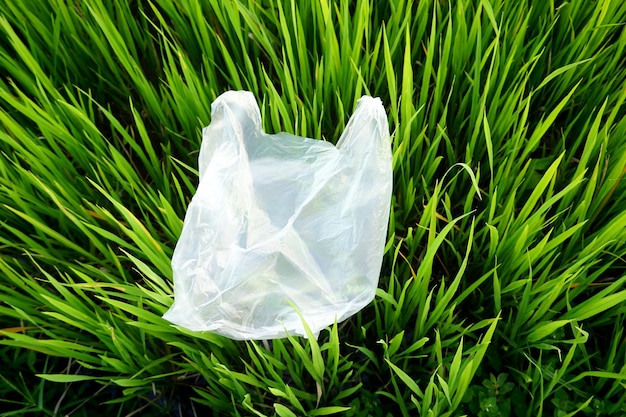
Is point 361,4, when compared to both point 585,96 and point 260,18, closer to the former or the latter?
point 260,18

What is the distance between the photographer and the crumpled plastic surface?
674mm

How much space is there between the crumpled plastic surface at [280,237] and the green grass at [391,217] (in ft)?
0.17

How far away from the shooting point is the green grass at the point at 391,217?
74 centimetres

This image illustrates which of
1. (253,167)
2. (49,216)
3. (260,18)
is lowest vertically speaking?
(49,216)

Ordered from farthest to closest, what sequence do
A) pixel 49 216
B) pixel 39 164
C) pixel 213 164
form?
pixel 49 216
pixel 39 164
pixel 213 164

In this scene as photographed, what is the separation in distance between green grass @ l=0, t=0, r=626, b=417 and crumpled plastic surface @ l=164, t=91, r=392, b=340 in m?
0.05

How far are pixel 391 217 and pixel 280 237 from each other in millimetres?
186

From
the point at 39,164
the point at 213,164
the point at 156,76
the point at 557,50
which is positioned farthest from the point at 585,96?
the point at 39,164

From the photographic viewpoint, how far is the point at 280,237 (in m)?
0.70

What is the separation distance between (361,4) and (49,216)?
0.70m

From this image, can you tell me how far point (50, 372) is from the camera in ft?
2.87

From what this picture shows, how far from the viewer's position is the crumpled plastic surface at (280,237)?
0.67 m

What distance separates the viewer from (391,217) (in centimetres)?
77

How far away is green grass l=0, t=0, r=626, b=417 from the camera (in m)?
0.74
